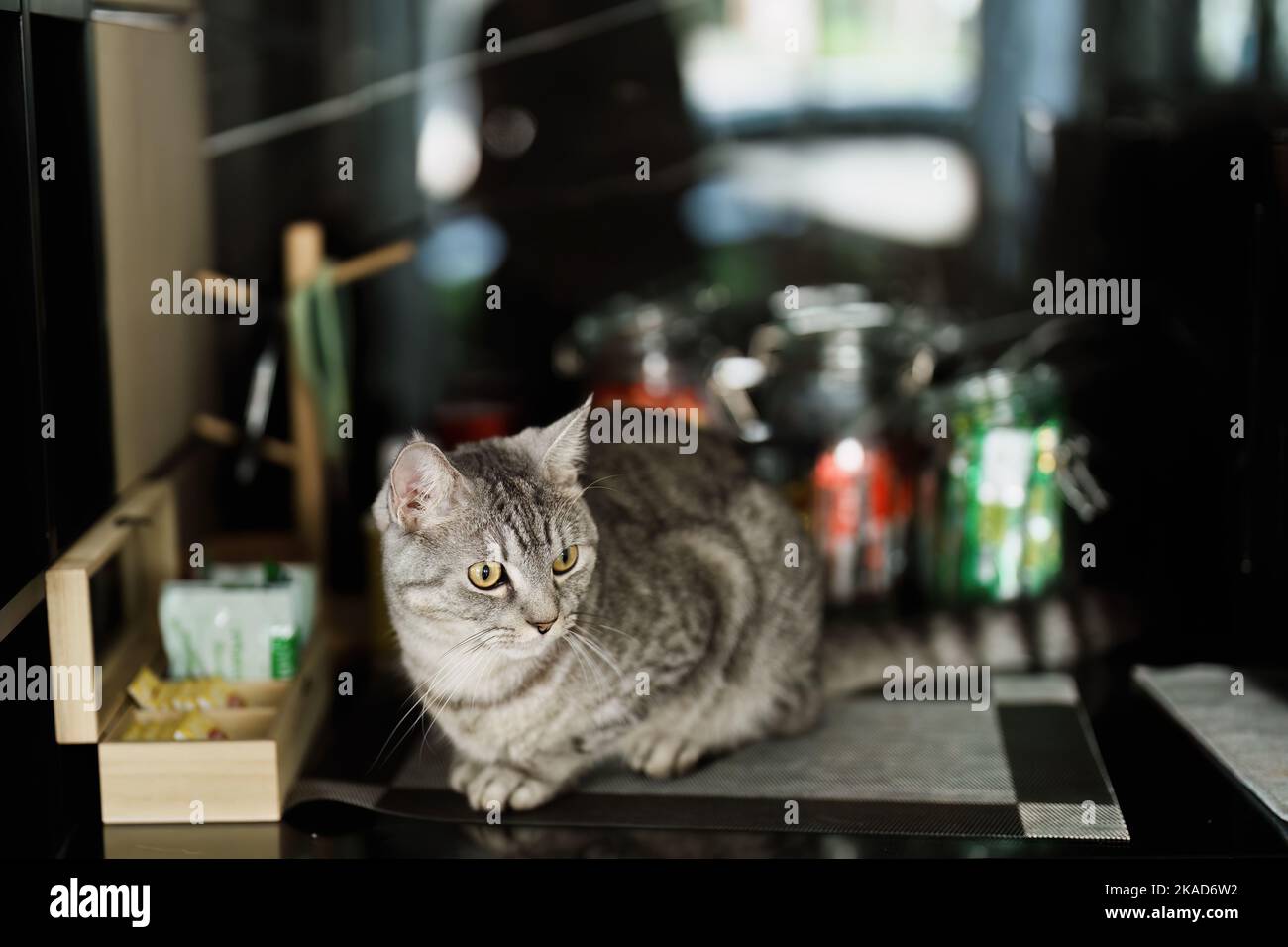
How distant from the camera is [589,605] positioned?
1.71 metres

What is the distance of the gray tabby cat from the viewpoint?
1606 mm

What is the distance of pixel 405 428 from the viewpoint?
296 cm

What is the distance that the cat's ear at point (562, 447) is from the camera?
1666 mm

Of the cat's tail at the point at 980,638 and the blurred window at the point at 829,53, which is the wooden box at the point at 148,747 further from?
the blurred window at the point at 829,53

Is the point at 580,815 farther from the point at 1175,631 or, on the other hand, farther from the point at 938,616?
the point at 1175,631

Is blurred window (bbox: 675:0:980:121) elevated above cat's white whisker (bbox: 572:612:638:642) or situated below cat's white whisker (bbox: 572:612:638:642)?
above

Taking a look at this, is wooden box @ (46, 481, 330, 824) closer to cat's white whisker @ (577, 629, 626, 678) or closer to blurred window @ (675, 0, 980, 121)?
cat's white whisker @ (577, 629, 626, 678)
